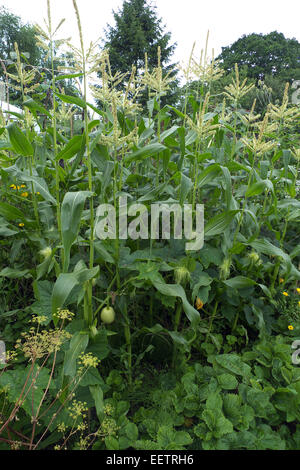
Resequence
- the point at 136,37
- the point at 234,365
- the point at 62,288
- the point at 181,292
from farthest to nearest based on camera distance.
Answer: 1. the point at 136,37
2. the point at 234,365
3. the point at 181,292
4. the point at 62,288

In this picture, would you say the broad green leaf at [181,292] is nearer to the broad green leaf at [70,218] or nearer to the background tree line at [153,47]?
the broad green leaf at [70,218]

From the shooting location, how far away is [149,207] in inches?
58.9

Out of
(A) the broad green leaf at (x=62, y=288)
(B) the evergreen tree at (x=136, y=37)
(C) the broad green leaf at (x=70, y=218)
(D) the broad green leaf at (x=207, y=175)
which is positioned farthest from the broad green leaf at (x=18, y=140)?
(B) the evergreen tree at (x=136, y=37)

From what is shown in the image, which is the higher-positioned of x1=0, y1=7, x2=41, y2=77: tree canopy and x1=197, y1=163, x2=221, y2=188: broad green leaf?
x1=0, y1=7, x2=41, y2=77: tree canopy

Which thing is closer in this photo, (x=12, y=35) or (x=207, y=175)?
(x=207, y=175)

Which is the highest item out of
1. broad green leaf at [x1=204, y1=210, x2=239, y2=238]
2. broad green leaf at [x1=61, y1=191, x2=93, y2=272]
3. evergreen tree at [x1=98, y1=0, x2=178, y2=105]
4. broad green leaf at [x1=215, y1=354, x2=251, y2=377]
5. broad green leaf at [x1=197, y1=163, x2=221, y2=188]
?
evergreen tree at [x1=98, y1=0, x2=178, y2=105]

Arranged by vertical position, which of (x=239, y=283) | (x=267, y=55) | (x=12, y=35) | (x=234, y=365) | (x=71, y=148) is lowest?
(x=234, y=365)

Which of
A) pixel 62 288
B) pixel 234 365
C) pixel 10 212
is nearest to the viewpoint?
pixel 62 288

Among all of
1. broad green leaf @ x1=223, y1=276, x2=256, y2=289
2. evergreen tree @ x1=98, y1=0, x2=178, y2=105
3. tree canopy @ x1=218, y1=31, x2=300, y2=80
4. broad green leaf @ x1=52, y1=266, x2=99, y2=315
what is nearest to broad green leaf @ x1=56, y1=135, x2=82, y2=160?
broad green leaf @ x1=52, y1=266, x2=99, y2=315

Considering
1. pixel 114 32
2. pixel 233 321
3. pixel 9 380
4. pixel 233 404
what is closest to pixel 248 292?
pixel 233 321

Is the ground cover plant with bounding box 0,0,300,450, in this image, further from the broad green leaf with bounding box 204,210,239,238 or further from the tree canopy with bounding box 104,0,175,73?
the tree canopy with bounding box 104,0,175,73

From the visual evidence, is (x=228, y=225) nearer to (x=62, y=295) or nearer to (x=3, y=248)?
(x=62, y=295)

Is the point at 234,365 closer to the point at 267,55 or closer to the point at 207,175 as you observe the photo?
the point at 207,175

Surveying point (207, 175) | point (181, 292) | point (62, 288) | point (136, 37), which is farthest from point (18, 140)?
point (136, 37)
